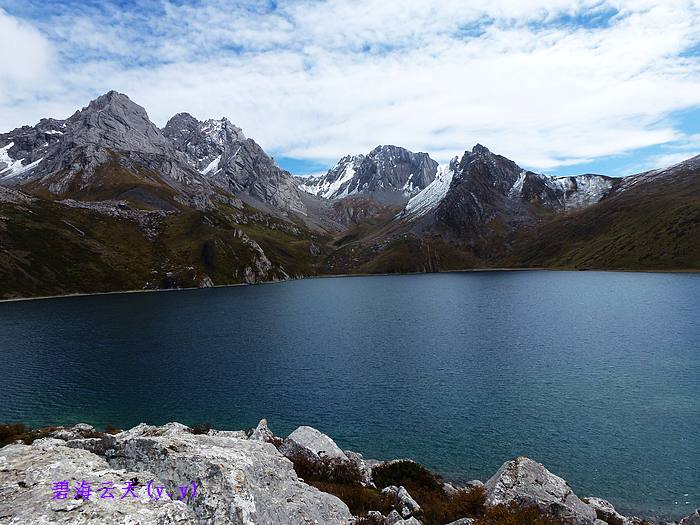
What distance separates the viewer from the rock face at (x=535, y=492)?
78.4 feet

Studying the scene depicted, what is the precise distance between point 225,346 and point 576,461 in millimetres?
84274

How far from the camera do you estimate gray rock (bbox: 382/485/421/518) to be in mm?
25922

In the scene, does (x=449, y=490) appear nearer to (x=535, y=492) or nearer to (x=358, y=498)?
(x=535, y=492)

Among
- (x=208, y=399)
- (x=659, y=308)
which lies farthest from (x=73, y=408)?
(x=659, y=308)

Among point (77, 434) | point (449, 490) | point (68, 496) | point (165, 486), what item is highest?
point (68, 496)

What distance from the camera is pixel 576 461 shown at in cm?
4491

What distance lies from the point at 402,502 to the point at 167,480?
56.2 feet

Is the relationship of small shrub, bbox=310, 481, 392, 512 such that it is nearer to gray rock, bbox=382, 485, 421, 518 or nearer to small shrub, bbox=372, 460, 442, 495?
gray rock, bbox=382, 485, 421, 518

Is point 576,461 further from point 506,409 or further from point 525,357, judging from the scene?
point 525,357

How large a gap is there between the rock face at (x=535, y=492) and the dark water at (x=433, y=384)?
16730mm

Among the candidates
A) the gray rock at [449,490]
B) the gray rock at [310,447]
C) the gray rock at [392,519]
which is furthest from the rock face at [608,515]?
the gray rock at [310,447]

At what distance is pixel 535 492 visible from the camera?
25.5 m

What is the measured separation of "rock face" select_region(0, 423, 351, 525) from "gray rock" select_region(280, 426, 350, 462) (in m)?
14.3

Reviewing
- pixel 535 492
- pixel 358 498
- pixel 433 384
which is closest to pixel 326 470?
pixel 358 498
